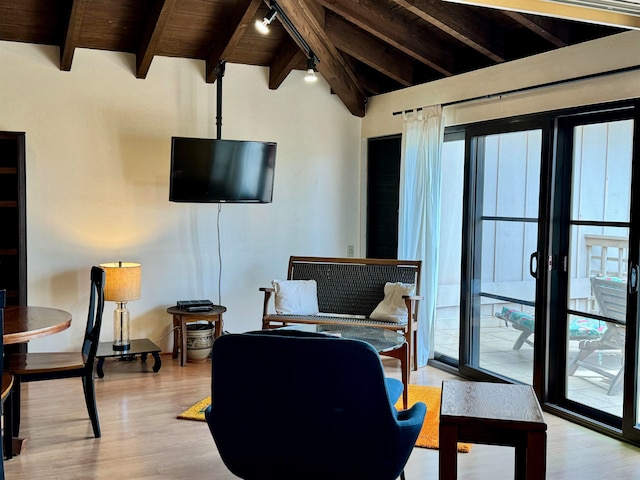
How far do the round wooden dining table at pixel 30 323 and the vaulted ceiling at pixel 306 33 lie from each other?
6.84ft

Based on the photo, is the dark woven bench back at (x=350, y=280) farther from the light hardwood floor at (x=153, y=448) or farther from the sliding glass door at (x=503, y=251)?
the light hardwood floor at (x=153, y=448)

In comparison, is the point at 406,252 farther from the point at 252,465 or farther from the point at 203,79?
the point at 252,465

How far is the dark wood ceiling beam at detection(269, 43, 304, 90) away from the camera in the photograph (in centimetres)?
532

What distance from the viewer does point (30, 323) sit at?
3234 mm

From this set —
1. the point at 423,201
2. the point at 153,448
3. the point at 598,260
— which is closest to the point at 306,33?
the point at 423,201

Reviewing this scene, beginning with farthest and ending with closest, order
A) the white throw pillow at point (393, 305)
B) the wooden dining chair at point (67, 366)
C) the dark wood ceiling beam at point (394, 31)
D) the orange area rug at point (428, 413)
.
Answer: the white throw pillow at point (393, 305) → the dark wood ceiling beam at point (394, 31) → the orange area rug at point (428, 413) → the wooden dining chair at point (67, 366)

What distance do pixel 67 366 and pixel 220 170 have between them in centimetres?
222

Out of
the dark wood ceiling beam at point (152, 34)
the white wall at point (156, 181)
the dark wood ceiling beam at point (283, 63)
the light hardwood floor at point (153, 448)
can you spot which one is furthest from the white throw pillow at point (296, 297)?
the dark wood ceiling beam at point (152, 34)

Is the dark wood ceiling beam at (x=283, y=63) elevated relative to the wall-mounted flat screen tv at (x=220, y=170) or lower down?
elevated

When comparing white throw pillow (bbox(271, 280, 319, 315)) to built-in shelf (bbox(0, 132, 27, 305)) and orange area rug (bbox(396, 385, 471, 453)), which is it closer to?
orange area rug (bbox(396, 385, 471, 453))

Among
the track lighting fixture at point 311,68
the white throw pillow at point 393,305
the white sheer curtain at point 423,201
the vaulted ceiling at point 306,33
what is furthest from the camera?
the white sheer curtain at point 423,201

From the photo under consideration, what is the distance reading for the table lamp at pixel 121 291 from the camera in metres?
4.87

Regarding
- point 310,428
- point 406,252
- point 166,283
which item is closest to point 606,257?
point 406,252

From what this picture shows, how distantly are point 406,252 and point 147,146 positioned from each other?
7.71 feet
